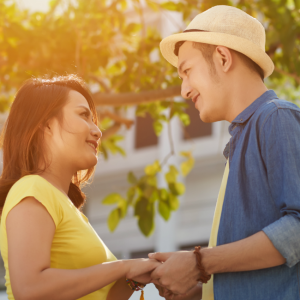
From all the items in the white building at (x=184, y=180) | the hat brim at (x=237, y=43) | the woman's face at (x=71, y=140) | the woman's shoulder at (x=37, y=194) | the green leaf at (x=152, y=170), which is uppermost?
the hat brim at (x=237, y=43)

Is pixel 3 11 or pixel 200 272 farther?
pixel 3 11

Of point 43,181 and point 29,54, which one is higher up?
point 29,54

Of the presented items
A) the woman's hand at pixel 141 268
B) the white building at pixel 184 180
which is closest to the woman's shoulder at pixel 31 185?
the woman's hand at pixel 141 268

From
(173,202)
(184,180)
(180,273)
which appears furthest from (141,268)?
(184,180)

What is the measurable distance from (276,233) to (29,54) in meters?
3.19

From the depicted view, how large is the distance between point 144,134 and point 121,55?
29.7 feet

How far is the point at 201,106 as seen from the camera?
202 cm

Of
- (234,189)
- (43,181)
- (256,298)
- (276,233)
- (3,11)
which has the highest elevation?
(3,11)

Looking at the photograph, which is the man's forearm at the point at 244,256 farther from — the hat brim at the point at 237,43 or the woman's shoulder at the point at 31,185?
the hat brim at the point at 237,43

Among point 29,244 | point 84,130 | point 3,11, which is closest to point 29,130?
point 84,130

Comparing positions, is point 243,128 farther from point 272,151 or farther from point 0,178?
point 0,178

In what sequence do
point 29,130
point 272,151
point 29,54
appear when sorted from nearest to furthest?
point 272,151 < point 29,130 < point 29,54

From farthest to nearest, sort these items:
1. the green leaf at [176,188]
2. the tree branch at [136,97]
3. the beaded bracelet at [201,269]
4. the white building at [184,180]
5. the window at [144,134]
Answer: the window at [144,134]
the white building at [184,180]
the green leaf at [176,188]
the tree branch at [136,97]
the beaded bracelet at [201,269]

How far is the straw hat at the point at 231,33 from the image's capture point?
1.94 metres
